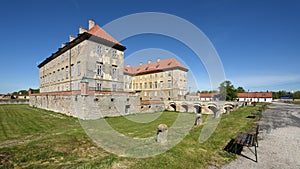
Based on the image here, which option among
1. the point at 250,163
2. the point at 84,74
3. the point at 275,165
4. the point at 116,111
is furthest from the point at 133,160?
the point at 84,74

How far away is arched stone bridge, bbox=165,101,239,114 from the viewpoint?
1146 inches

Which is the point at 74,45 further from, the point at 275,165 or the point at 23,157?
the point at 275,165

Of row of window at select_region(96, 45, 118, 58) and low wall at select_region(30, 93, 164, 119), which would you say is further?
row of window at select_region(96, 45, 118, 58)

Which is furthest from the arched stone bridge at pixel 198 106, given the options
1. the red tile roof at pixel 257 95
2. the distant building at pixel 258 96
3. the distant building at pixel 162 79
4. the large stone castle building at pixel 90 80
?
the red tile roof at pixel 257 95

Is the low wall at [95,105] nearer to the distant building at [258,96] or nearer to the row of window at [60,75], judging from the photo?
the row of window at [60,75]

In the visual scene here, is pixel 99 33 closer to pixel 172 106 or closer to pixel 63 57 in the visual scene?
pixel 63 57

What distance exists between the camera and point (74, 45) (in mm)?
21531

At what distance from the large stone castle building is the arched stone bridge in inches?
180

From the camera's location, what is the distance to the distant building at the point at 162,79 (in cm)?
3891

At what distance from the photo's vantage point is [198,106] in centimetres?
3117

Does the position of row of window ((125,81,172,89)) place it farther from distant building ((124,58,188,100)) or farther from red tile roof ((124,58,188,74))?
red tile roof ((124,58,188,74))

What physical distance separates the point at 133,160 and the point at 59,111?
17.9 m

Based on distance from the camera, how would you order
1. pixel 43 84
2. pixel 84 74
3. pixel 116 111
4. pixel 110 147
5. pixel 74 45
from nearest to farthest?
pixel 110 147 → pixel 116 111 → pixel 84 74 → pixel 74 45 → pixel 43 84

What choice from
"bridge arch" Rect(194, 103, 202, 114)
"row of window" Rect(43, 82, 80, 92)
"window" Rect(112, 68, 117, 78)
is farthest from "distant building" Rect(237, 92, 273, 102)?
"row of window" Rect(43, 82, 80, 92)
